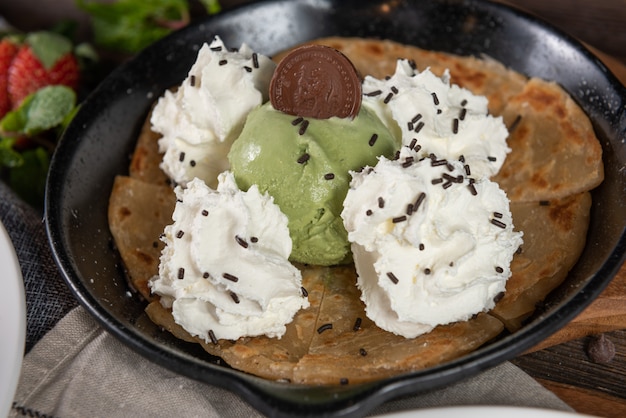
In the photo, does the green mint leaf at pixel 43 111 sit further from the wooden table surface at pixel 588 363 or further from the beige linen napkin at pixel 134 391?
the wooden table surface at pixel 588 363

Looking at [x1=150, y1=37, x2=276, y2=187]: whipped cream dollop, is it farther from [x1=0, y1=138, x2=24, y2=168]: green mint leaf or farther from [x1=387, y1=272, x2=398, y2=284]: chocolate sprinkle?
[x1=0, y1=138, x2=24, y2=168]: green mint leaf

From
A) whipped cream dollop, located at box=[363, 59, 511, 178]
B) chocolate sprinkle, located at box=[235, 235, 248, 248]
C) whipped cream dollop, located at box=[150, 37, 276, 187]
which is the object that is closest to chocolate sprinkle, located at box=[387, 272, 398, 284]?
chocolate sprinkle, located at box=[235, 235, 248, 248]

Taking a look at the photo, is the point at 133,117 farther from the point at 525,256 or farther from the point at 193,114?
the point at 525,256

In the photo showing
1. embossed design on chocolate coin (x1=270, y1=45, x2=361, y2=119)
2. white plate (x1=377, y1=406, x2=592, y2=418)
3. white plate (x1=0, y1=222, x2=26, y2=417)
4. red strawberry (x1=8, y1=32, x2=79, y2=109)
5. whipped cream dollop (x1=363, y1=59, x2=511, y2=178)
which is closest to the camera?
white plate (x1=377, y1=406, x2=592, y2=418)

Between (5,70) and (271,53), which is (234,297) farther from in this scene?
(5,70)

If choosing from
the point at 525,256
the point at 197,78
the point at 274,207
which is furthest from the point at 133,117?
the point at 525,256
